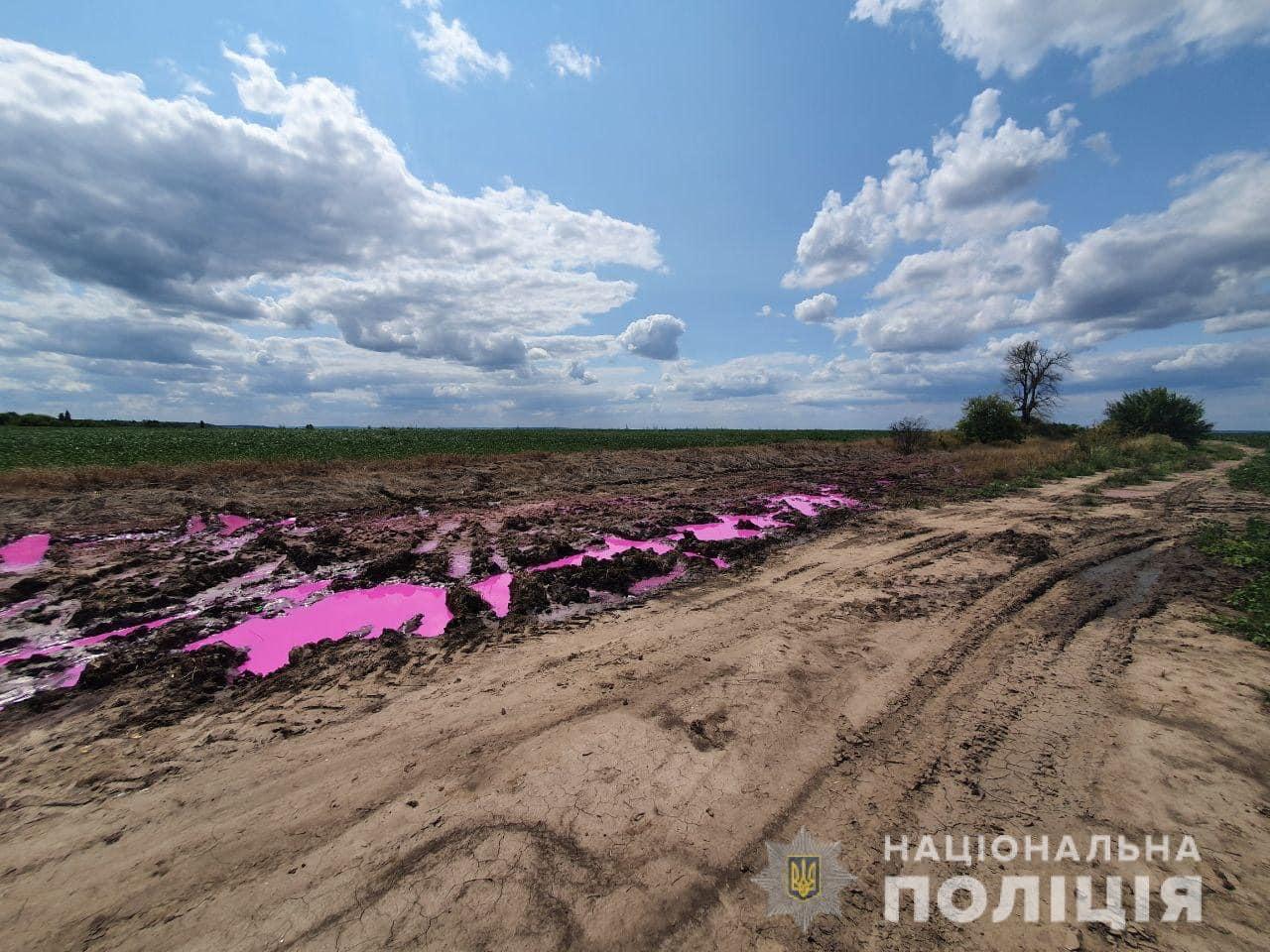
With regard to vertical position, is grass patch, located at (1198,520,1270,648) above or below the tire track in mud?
above

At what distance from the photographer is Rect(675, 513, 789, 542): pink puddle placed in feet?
33.2

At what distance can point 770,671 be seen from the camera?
4.55m

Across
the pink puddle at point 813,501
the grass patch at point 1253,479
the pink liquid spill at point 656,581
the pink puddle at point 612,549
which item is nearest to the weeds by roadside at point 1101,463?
the grass patch at point 1253,479

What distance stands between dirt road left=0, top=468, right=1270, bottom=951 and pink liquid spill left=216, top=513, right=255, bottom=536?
7554mm

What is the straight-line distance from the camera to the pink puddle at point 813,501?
1339 centimetres

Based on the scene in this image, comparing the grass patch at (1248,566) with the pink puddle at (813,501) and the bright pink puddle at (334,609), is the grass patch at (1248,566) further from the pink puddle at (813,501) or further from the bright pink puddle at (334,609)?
the pink puddle at (813,501)

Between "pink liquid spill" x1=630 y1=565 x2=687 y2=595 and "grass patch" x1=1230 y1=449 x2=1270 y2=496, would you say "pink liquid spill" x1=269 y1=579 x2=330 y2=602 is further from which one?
"grass patch" x1=1230 y1=449 x2=1270 y2=496

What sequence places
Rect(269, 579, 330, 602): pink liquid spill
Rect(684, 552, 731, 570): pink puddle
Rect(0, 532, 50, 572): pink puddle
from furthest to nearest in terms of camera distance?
1. Rect(684, 552, 731, 570): pink puddle
2. Rect(0, 532, 50, 572): pink puddle
3. Rect(269, 579, 330, 602): pink liquid spill

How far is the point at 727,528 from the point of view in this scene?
36.1 ft

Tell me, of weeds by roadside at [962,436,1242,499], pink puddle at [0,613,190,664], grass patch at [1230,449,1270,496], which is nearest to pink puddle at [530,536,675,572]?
pink puddle at [0,613,190,664]

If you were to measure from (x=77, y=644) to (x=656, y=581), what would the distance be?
23.3ft

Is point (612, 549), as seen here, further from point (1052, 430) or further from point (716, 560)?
point (1052, 430)

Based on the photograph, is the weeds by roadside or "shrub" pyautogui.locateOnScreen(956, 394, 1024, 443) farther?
"shrub" pyautogui.locateOnScreen(956, 394, 1024, 443)

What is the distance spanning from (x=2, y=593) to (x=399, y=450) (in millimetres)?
22346
